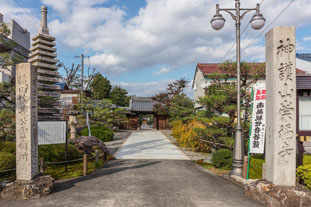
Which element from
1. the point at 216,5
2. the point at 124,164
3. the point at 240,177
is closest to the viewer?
the point at 240,177

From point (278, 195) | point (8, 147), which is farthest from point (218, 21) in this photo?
point (8, 147)

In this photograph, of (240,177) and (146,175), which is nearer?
(240,177)

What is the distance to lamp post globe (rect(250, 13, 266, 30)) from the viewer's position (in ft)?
22.5

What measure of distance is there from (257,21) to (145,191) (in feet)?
20.8

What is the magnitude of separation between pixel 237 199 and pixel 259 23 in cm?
547

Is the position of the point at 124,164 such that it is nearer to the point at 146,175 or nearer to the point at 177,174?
the point at 146,175

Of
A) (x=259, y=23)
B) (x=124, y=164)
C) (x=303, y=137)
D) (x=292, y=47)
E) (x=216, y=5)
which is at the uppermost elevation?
(x=216, y=5)

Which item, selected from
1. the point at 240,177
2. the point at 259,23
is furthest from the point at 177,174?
the point at 259,23

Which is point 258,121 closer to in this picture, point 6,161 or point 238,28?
point 238,28

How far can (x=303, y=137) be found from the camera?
597 centimetres

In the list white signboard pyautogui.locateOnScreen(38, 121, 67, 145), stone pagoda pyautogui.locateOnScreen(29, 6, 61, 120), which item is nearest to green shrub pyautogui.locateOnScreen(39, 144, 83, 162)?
white signboard pyautogui.locateOnScreen(38, 121, 67, 145)

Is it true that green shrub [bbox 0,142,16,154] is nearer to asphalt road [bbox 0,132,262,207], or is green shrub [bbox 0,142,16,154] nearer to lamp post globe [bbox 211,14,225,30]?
asphalt road [bbox 0,132,262,207]

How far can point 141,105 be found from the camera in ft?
110

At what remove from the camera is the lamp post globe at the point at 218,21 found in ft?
23.3
